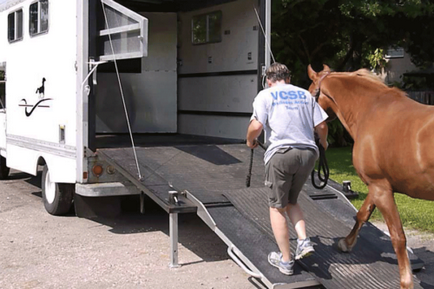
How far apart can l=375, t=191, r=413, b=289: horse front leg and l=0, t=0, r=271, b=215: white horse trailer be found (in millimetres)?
2761

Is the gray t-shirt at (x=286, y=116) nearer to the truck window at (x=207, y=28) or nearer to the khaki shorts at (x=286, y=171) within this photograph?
the khaki shorts at (x=286, y=171)

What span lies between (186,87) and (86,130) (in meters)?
3.57

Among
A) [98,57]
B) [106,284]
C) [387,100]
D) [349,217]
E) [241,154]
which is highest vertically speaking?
[98,57]

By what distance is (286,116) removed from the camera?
5.07m

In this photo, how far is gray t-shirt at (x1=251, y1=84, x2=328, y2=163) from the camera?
5074 mm

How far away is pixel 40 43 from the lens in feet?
28.0

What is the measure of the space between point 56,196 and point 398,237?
4847mm

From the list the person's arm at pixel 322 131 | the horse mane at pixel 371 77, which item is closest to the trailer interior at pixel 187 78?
the horse mane at pixel 371 77

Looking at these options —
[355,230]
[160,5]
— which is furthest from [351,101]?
[160,5]

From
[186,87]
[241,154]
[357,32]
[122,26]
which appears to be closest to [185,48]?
[186,87]

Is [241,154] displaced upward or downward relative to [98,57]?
downward

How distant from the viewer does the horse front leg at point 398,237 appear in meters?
4.98

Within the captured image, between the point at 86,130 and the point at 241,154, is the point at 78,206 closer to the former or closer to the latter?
the point at 86,130

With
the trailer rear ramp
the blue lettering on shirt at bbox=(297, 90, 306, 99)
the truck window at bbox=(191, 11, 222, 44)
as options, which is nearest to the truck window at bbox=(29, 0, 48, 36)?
the trailer rear ramp
